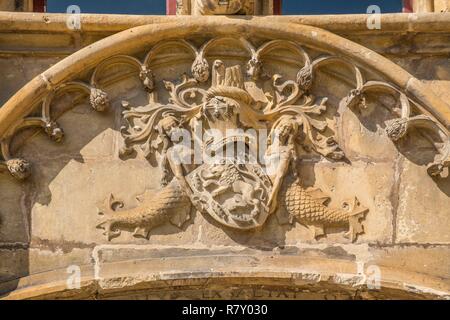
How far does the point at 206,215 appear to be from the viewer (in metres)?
7.77

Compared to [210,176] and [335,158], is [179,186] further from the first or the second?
[335,158]

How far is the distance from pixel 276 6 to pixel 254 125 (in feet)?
3.10

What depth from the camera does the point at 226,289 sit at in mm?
7695

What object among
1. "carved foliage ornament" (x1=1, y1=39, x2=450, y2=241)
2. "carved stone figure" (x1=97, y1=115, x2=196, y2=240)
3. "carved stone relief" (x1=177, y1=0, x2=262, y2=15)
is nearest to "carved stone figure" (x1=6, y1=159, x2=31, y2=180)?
"carved foliage ornament" (x1=1, y1=39, x2=450, y2=241)

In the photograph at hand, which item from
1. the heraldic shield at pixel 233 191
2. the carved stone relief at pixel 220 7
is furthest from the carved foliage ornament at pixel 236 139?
the carved stone relief at pixel 220 7

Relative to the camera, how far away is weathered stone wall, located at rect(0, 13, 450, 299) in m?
7.62

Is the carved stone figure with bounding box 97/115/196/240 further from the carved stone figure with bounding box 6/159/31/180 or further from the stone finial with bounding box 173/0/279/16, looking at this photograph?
the stone finial with bounding box 173/0/279/16

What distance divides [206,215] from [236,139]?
444 mm

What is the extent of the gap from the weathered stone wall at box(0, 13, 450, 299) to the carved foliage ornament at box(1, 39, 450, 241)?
0.18 feet

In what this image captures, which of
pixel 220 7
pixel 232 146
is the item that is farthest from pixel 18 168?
pixel 220 7

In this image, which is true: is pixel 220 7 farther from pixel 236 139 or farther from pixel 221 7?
pixel 236 139

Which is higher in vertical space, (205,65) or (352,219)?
(205,65)

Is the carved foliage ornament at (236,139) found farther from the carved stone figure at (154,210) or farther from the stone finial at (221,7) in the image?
the stone finial at (221,7)
